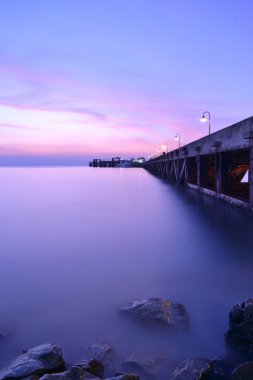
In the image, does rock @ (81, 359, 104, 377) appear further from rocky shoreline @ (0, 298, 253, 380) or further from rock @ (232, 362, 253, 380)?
rock @ (232, 362, 253, 380)


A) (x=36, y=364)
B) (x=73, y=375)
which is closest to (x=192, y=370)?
(x=73, y=375)

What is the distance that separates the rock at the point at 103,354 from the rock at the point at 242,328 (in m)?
1.71

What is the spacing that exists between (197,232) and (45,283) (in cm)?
763

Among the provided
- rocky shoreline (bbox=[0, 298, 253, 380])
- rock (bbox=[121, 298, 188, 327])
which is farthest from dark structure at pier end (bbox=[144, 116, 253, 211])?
rocky shoreline (bbox=[0, 298, 253, 380])

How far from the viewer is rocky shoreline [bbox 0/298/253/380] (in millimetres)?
3770

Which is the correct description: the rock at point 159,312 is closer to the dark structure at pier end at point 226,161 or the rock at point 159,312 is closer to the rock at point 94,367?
the rock at point 94,367

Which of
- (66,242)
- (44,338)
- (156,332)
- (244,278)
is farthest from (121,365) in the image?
(66,242)

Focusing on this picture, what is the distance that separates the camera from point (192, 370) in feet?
13.3

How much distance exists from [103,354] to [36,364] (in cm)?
98

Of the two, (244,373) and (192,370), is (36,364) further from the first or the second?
(244,373)

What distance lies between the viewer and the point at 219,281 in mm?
7555

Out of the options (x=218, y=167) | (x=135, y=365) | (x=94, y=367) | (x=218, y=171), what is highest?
(x=218, y=167)

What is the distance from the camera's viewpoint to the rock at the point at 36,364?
3844 mm

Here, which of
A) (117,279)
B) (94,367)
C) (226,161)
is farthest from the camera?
(226,161)
